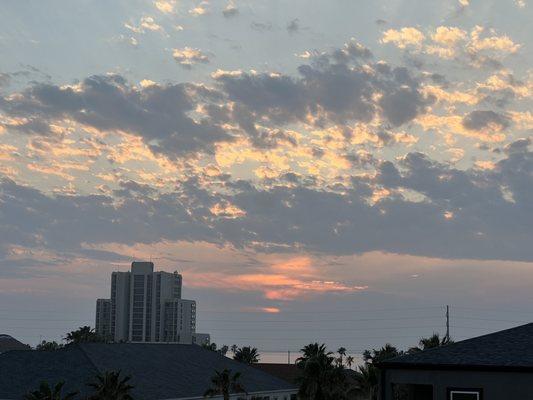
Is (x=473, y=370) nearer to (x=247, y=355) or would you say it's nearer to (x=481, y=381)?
(x=481, y=381)

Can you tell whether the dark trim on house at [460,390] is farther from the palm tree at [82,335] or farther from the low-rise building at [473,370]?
the palm tree at [82,335]

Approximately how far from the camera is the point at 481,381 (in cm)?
3250

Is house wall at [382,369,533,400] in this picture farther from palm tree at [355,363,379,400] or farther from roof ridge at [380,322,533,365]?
palm tree at [355,363,379,400]

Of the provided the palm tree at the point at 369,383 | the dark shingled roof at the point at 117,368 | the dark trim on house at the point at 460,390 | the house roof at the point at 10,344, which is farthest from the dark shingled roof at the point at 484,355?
the house roof at the point at 10,344

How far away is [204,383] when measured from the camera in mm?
72375

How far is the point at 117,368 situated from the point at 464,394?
135ft

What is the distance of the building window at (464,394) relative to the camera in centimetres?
3247

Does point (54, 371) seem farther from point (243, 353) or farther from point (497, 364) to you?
point (243, 353)

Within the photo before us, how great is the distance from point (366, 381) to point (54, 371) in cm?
2764

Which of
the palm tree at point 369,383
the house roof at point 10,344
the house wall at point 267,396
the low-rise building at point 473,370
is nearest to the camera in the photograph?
the low-rise building at point 473,370

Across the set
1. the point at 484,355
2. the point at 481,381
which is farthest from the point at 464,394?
the point at 484,355

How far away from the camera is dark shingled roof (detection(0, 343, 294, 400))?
6241 centimetres

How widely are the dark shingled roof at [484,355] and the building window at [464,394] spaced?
1.05 metres

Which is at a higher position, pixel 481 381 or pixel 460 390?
pixel 481 381
